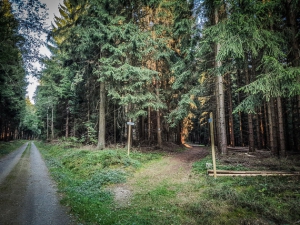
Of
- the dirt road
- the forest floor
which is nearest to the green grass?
the dirt road

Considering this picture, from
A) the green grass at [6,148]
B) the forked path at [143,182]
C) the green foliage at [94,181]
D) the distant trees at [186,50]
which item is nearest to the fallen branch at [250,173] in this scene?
the forked path at [143,182]

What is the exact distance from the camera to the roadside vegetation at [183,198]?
4340 mm

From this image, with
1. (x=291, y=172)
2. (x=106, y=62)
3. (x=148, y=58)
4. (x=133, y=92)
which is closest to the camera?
(x=291, y=172)

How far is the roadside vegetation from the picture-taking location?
4340 millimetres

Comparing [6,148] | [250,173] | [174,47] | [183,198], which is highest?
[174,47]

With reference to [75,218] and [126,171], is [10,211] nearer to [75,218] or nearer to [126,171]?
[75,218]

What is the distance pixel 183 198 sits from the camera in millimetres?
5660

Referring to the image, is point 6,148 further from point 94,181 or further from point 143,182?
point 143,182

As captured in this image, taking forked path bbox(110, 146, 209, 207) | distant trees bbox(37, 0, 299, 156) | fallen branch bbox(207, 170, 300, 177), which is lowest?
forked path bbox(110, 146, 209, 207)

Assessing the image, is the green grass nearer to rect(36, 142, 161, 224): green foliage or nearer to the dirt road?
rect(36, 142, 161, 224): green foliage

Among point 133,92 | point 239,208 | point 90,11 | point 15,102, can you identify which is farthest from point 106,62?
point 15,102

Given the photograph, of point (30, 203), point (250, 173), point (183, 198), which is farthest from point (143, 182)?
point (250, 173)

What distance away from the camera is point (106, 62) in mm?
13008

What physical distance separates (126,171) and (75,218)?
4828 millimetres
